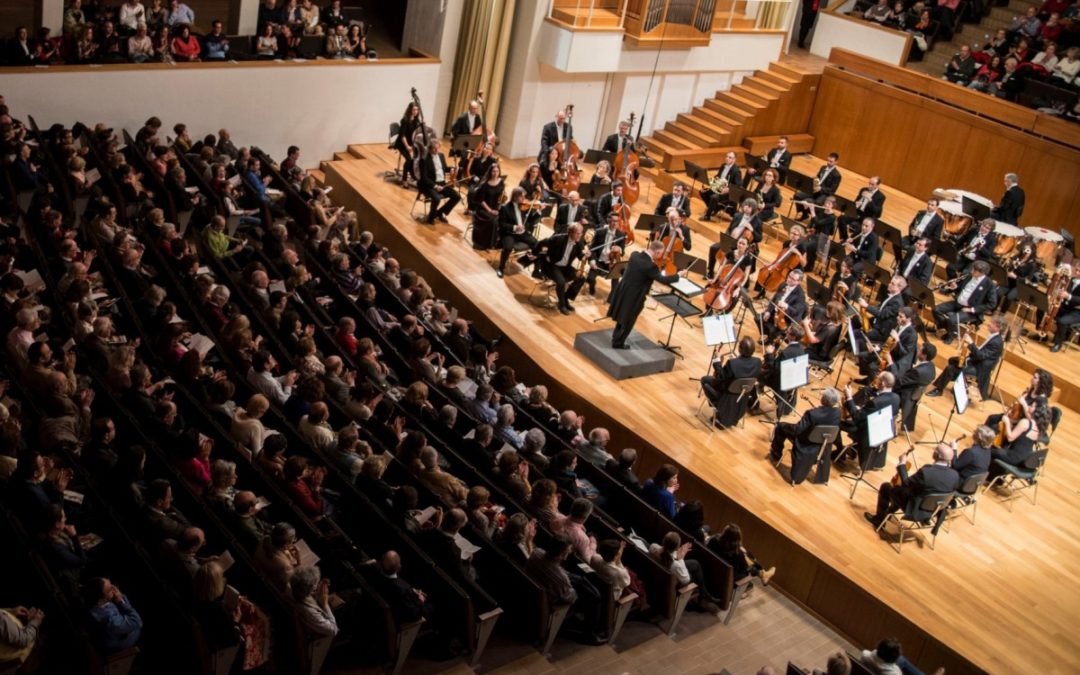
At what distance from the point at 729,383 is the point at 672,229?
86.1 inches

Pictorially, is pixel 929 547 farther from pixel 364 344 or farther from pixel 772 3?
pixel 772 3

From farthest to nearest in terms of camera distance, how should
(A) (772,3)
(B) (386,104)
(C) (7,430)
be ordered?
(A) (772,3), (B) (386,104), (C) (7,430)

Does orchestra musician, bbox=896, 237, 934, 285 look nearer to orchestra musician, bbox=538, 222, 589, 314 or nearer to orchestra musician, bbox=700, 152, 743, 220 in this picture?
orchestra musician, bbox=700, 152, 743, 220

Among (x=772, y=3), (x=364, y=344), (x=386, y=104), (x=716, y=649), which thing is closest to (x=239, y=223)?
(x=364, y=344)

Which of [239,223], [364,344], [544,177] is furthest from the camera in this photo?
[544,177]

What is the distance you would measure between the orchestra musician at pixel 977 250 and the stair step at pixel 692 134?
4384 mm

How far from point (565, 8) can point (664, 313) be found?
5076 mm

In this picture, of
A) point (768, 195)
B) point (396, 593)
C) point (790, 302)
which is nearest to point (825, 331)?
point (790, 302)

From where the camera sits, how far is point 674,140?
1576 centimetres

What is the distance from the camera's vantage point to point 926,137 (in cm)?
1522

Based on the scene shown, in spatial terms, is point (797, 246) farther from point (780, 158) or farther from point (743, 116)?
point (743, 116)

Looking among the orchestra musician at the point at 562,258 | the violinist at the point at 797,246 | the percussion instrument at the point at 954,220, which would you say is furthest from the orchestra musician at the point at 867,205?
the orchestra musician at the point at 562,258

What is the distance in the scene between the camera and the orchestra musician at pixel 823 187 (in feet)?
43.4

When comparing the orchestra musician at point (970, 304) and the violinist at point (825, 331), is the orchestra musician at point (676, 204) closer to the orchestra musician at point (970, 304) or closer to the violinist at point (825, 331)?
the violinist at point (825, 331)
